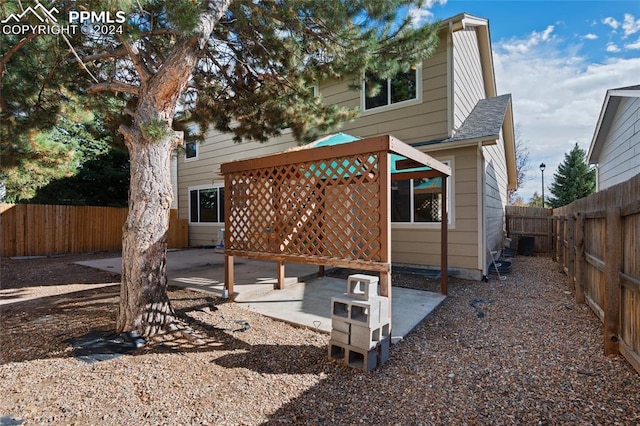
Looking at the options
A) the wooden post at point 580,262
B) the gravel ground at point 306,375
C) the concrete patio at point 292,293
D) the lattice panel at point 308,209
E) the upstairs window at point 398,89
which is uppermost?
the upstairs window at point 398,89

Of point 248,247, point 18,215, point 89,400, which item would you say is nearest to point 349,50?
point 248,247

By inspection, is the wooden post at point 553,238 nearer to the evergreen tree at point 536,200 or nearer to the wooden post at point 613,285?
the wooden post at point 613,285

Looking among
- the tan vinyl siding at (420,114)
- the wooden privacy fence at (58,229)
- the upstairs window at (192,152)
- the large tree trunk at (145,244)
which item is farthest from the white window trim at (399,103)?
the wooden privacy fence at (58,229)

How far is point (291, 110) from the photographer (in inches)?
218

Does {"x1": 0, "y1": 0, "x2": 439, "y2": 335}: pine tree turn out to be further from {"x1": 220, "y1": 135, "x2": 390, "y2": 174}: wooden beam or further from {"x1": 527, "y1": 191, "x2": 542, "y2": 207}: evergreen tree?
{"x1": 527, "y1": 191, "x2": 542, "y2": 207}: evergreen tree

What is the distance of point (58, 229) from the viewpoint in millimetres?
10133

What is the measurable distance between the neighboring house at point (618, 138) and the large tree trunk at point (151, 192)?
8.18m

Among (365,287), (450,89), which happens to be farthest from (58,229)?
(450,89)

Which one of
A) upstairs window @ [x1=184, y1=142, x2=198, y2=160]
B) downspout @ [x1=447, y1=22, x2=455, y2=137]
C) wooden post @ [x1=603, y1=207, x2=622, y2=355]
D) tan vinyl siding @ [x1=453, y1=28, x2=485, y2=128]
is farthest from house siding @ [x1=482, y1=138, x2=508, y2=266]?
upstairs window @ [x1=184, y1=142, x2=198, y2=160]

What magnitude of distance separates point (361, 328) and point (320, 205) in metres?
1.64

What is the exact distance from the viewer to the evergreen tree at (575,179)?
2036cm

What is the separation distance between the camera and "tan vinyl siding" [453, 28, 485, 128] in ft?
22.3

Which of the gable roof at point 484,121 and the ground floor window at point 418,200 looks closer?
the gable roof at point 484,121

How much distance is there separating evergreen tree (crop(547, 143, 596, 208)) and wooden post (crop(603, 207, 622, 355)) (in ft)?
71.2
